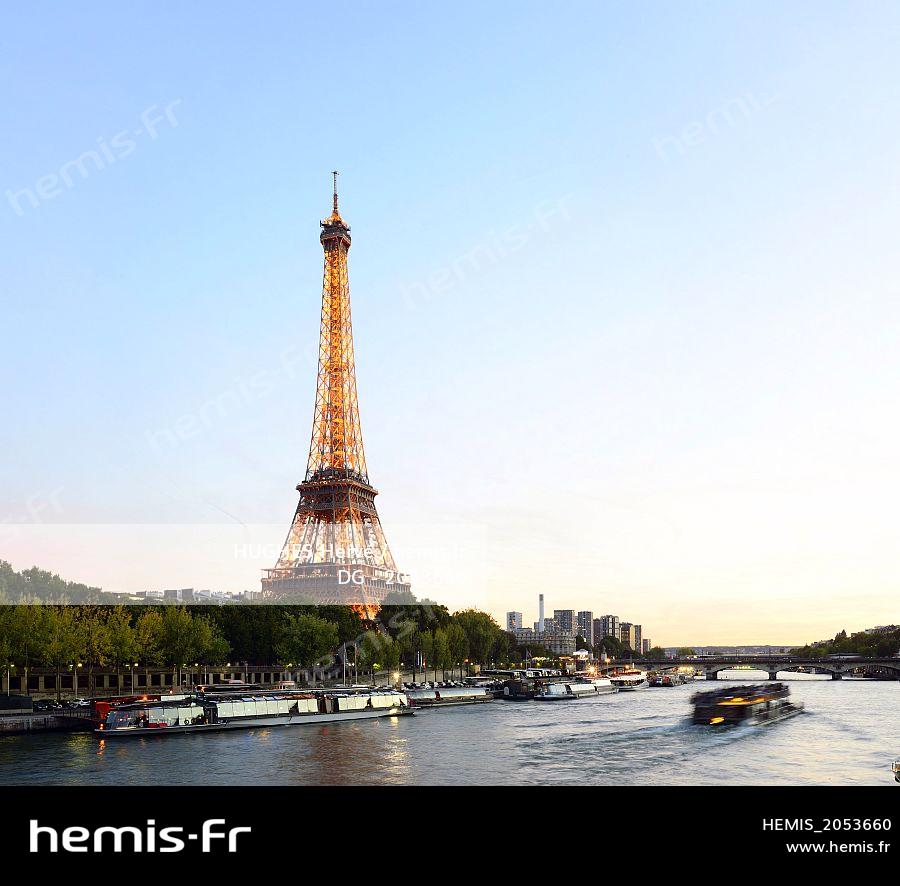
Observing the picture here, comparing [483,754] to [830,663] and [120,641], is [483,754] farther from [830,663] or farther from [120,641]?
[830,663]

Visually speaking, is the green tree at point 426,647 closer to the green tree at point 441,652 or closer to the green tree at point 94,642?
the green tree at point 441,652

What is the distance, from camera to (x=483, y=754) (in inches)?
2093

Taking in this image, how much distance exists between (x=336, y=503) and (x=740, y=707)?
77.8 meters

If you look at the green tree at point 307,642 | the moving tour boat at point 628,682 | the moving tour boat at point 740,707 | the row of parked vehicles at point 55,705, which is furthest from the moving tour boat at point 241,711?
the moving tour boat at point 628,682

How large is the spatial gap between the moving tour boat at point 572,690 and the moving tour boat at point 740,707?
29.2m

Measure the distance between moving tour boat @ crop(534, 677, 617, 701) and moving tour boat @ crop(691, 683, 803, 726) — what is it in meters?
29.2

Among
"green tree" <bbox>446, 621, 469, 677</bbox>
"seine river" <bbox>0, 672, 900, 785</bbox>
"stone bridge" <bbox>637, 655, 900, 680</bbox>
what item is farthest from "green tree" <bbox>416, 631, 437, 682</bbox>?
"stone bridge" <bbox>637, 655, 900, 680</bbox>

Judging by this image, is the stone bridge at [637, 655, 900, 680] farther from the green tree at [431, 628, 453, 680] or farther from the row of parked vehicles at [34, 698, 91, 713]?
the row of parked vehicles at [34, 698, 91, 713]

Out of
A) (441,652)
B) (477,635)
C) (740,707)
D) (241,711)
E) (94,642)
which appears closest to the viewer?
(241,711)

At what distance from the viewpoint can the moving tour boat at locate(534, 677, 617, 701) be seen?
115 m
